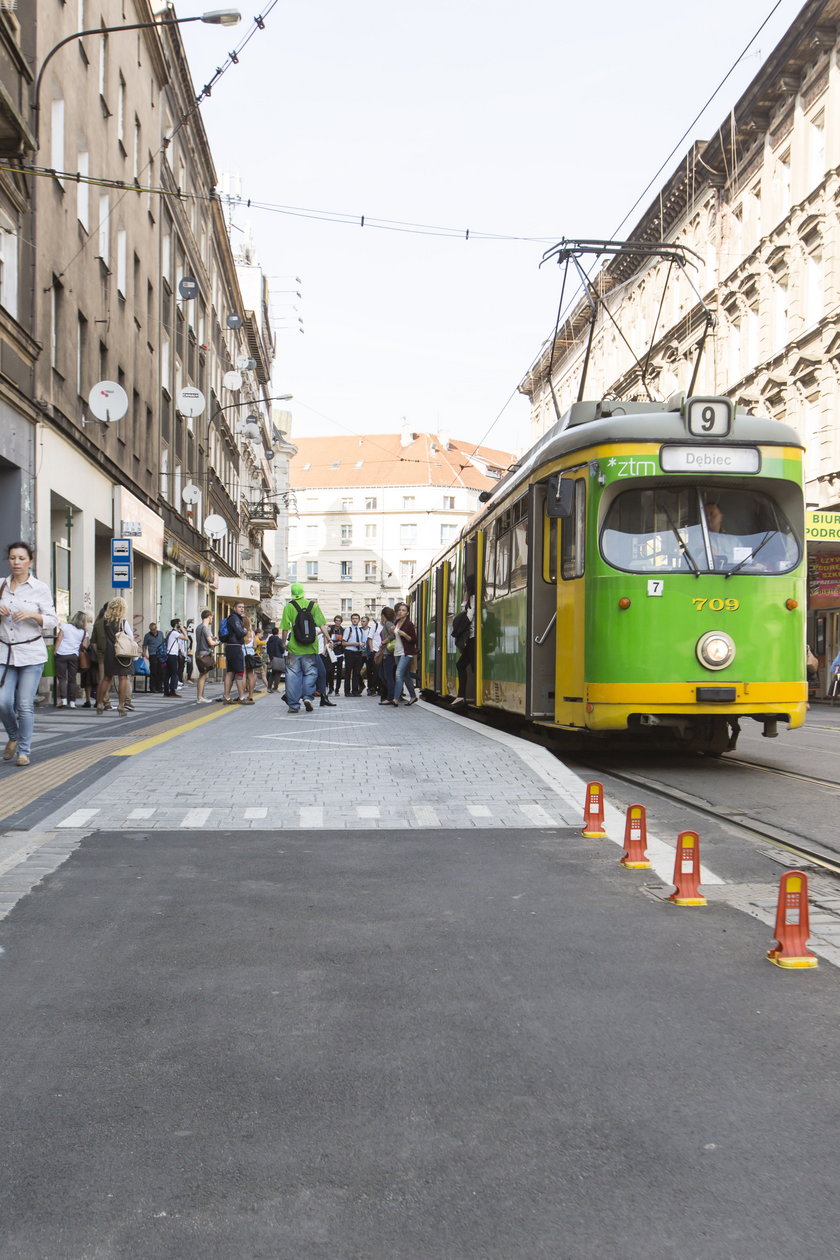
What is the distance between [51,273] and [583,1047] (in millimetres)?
19080

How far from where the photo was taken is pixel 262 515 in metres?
71.8

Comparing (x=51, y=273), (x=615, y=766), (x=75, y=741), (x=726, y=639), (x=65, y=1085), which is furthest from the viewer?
(x=51, y=273)

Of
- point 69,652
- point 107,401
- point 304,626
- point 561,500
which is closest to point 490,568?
point 304,626

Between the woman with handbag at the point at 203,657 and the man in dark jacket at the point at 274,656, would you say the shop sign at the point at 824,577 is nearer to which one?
the man in dark jacket at the point at 274,656

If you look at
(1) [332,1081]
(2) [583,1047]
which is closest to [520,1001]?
(2) [583,1047]

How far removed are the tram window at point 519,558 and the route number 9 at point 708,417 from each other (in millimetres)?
2381

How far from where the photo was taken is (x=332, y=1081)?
3309 mm

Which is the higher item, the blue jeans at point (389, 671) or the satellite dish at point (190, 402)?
the satellite dish at point (190, 402)

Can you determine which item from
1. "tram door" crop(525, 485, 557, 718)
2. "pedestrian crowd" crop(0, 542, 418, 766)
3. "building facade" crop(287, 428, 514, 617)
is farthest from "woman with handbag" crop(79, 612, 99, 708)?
"building facade" crop(287, 428, 514, 617)

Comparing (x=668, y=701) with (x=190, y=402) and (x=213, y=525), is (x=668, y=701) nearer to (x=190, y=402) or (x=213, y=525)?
(x=190, y=402)

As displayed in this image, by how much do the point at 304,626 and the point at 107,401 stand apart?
7.44 meters

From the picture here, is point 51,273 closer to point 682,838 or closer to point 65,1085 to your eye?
point 682,838

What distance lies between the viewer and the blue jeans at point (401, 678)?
2050 cm

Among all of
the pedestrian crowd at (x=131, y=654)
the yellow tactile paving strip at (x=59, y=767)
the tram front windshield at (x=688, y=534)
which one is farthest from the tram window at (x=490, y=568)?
the tram front windshield at (x=688, y=534)
